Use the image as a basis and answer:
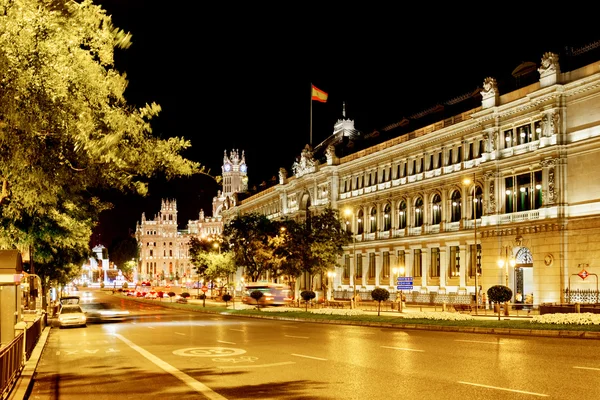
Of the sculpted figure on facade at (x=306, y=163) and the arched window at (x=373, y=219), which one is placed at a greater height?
the sculpted figure on facade at (x=306, y=163)

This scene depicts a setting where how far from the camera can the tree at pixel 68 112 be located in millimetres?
9703

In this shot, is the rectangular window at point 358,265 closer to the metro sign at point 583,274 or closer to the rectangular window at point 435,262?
the rectangular window at point 435,262

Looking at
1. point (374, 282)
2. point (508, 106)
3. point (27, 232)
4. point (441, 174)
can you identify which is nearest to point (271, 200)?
point (374, 282)

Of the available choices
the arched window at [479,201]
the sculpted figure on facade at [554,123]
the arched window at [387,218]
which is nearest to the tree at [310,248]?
the arched window at [387,218]

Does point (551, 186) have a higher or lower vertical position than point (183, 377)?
higher

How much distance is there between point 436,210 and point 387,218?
902 cm

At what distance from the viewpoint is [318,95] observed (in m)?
71.4

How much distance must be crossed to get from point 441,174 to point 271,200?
49.2m

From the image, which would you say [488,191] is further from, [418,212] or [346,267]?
[346,267]

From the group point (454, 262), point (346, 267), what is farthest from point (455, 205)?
point (346, 267)

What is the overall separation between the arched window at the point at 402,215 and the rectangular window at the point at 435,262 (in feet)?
19.5

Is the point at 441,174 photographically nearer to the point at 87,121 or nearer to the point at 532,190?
the point at 532,190

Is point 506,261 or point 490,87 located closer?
point 506,261

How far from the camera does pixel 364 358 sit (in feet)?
56.4
